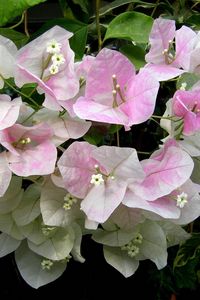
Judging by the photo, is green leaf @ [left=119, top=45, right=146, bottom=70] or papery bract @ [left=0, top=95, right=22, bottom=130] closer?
papery bract @ [left=0, top=95, right=22, bottom=130]

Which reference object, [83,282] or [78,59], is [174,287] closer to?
[83,282]

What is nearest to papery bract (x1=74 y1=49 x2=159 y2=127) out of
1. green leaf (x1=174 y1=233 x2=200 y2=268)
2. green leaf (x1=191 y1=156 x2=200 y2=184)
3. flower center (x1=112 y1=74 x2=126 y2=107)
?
flower center (x1=112 y1=74 x2=126 y2=107)

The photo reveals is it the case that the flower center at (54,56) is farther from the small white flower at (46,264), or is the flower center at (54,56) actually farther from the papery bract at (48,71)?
the small white flower at (46,264)

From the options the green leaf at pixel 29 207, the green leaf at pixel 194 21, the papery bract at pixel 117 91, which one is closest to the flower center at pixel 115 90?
the papery bract at pixel 117 91

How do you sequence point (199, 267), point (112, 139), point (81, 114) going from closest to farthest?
1. point (81, 114)
2. point (112, 139)
3. point (199, 267)

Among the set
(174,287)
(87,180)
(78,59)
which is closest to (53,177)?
(87,180)

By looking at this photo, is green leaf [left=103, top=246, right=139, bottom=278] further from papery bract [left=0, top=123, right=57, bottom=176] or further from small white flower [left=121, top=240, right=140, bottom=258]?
papery bract [left=0, top=123, right=57, bottom=176]
